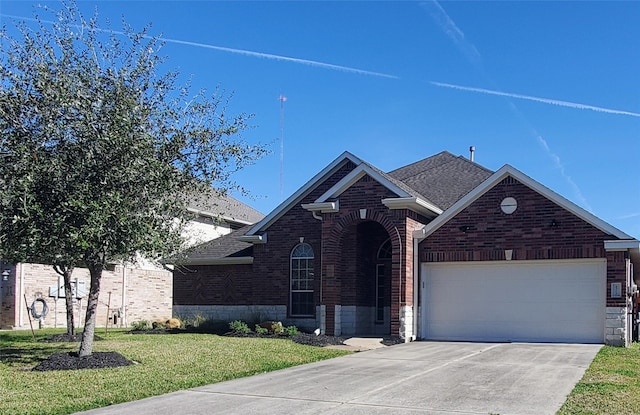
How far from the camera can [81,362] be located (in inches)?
520

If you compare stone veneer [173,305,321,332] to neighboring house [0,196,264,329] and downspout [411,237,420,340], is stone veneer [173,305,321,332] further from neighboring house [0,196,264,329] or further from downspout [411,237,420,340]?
downspout [411,237,420,340]

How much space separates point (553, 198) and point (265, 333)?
30.4ft

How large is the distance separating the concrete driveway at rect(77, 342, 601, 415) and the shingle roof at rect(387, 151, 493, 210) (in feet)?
29.5

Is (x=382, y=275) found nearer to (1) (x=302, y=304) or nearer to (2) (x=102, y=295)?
(1) (x=302, y=304)

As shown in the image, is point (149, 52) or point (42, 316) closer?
point (149, 52)

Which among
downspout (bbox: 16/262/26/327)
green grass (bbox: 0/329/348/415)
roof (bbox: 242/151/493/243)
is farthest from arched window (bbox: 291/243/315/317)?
downspout (bbox: 16/262/26/327)

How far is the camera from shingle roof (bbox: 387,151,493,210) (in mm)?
24178

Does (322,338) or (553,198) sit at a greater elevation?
(553,198)

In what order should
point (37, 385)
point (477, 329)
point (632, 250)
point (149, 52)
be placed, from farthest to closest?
point (477, 329) < point (632, 250) < point (149, 52) < point (37, 385)

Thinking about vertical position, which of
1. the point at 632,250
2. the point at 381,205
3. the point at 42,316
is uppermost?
the point at 381,205

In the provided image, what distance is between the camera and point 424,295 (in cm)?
2073

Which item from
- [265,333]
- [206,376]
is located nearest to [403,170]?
[265,333]

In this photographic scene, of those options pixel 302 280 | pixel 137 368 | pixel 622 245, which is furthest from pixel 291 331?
pixel 622 245

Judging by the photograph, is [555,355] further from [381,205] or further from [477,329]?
[381,205]
